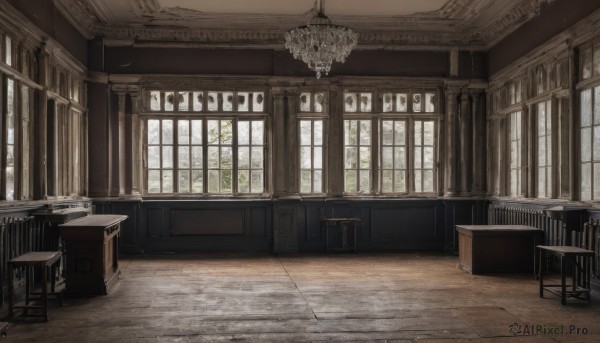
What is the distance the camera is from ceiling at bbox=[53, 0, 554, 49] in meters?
7.82

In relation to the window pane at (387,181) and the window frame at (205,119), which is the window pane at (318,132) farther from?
the window pane at (387,181)

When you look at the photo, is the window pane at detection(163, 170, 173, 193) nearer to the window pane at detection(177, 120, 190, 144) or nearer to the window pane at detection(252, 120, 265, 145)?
the window pane at detection(177, 120, 190, 144)

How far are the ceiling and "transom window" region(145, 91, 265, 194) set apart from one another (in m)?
0.89

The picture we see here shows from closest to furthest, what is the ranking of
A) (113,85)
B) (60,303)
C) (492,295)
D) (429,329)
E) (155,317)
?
(429,329) < (155,317) < (60,303) < (492,295) < (113,85)

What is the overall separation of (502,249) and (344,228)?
2662 millimetres

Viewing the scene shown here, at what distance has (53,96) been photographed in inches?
276

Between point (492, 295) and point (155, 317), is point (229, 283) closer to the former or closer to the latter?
point (155, 317)

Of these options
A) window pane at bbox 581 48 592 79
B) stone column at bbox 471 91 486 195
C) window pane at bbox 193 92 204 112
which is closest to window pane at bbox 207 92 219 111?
window pane at bbox 193 92 204 112

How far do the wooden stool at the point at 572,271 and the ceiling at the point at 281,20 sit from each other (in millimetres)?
3225

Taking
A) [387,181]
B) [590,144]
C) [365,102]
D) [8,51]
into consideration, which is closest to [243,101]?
[365,102]

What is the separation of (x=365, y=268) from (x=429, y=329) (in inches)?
120

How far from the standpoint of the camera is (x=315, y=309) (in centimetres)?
511

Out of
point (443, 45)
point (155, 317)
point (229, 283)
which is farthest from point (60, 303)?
point (443, 45)

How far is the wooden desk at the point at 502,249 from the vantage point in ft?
22.8
